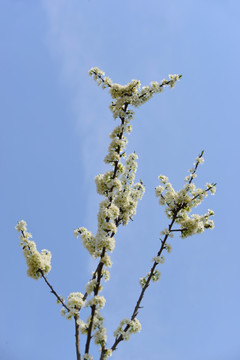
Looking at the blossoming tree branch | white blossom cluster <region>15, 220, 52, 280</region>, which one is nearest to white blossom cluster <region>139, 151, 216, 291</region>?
the blossoming tree branch

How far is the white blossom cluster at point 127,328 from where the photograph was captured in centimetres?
613

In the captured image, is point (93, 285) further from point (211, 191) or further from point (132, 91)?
point (132, 91)

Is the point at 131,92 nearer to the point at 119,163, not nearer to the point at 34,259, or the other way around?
the point at 119,163

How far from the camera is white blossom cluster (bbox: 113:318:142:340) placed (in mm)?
6133

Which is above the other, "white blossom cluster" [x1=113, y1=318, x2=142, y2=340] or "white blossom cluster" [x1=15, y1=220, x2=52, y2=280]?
"white blossom cluster" [x1=15, y1=220, x2=52, y2=280]

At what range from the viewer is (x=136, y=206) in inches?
297

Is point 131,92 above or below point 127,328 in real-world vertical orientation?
above

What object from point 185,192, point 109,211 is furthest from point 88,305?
point 185,192

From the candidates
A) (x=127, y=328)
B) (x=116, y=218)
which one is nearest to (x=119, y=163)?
(x=116, y=218)

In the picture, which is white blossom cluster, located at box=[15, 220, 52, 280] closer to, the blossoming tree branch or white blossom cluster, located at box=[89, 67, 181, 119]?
the blossoming tree branch

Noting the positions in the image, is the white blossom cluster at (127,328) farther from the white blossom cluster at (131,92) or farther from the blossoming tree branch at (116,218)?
the white blossom cluster at (131,92)

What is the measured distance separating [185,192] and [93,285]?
3.25 metres

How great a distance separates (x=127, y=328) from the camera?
6215 mm

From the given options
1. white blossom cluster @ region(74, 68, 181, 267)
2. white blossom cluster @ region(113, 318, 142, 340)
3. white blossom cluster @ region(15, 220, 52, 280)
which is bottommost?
white blossom cluster @ region(113, 318, 142, 340)
